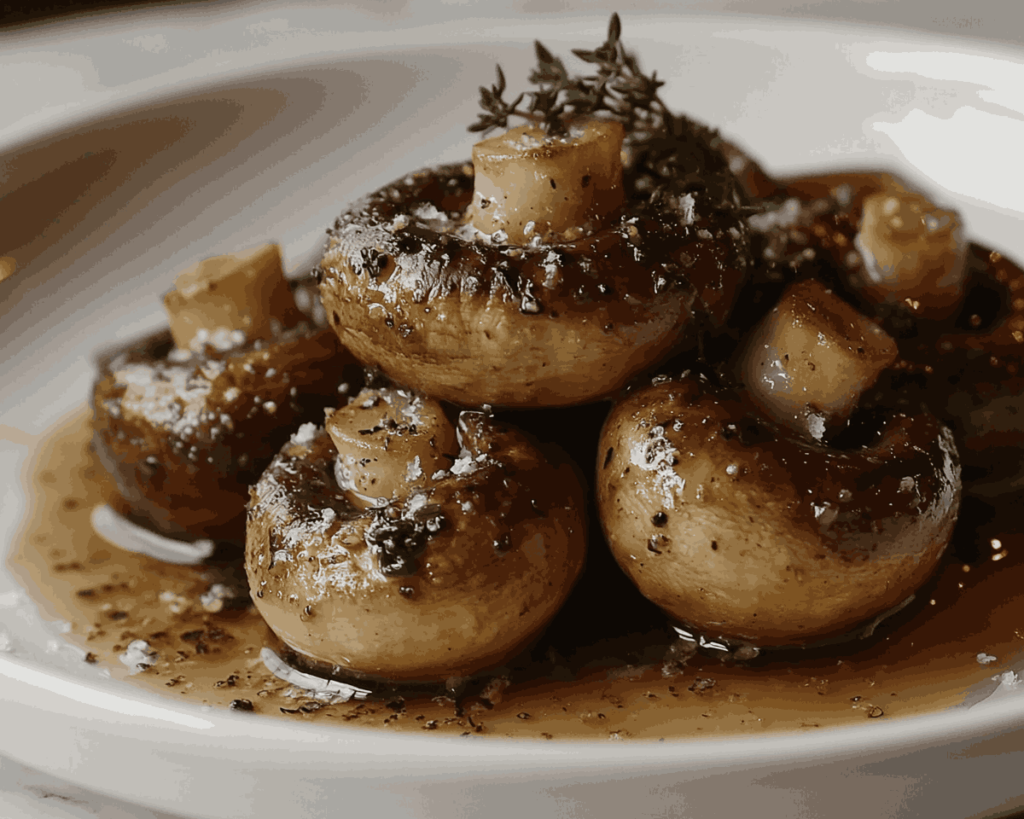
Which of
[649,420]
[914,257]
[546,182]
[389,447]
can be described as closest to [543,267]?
[546,182]

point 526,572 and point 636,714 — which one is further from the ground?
point 526,572

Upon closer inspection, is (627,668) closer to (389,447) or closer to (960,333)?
(389,447)

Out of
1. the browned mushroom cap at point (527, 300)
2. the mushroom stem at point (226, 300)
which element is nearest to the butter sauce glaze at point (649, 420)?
the browned mushroom cap at point (527, 300)

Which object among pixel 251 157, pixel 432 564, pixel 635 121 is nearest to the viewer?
pixel 432 564

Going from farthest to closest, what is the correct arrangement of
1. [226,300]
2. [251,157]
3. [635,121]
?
1. [251,157]
2. [226,300]
3. [635,121]

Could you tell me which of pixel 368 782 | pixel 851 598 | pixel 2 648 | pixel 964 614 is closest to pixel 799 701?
pixel 851 598

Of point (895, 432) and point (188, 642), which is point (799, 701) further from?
point (188, 642)

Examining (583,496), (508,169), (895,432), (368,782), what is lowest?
(368,782)
